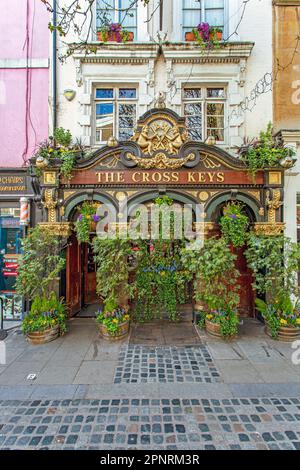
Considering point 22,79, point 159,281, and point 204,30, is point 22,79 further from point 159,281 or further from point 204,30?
point 159,281

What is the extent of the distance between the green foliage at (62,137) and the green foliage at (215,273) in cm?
414

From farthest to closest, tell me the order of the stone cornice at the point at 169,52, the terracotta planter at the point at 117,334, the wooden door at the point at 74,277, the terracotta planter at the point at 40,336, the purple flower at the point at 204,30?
the wooden door at the point at 74,277 < the stone cornice at the point at 169,52 < the purple flower at the point at 204,30 < the terracotta planter at the point at 117,334 < the terracotta planter at the point at 40,336

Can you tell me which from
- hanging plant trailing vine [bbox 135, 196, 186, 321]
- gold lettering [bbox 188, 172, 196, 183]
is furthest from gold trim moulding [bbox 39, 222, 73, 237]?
gold lettering [bbox 188, 172, 196, 183]

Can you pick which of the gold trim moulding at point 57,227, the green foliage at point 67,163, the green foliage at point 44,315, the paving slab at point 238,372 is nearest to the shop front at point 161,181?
the gold trim moulding at point 57,227

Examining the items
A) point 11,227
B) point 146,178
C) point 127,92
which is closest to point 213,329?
point 146,178

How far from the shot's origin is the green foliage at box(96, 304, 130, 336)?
17.7 feet

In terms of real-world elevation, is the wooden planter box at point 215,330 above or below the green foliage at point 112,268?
below

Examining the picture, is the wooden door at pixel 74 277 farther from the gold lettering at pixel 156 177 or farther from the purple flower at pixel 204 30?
the purple flower at pixel 204 30

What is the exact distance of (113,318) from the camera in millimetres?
5555

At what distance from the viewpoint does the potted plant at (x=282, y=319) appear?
5344mm

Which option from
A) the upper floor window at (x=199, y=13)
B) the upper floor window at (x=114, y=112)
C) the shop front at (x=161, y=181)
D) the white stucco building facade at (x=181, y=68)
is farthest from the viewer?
the upper floor window at (x=114, y=112)

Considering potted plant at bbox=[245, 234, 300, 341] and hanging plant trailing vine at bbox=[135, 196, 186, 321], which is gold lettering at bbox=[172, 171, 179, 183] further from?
potted plant at bbox=[245, 234, 300, 341]

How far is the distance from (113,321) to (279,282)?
378 cm

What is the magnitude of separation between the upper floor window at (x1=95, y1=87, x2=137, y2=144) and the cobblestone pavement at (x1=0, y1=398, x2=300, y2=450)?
616cm
